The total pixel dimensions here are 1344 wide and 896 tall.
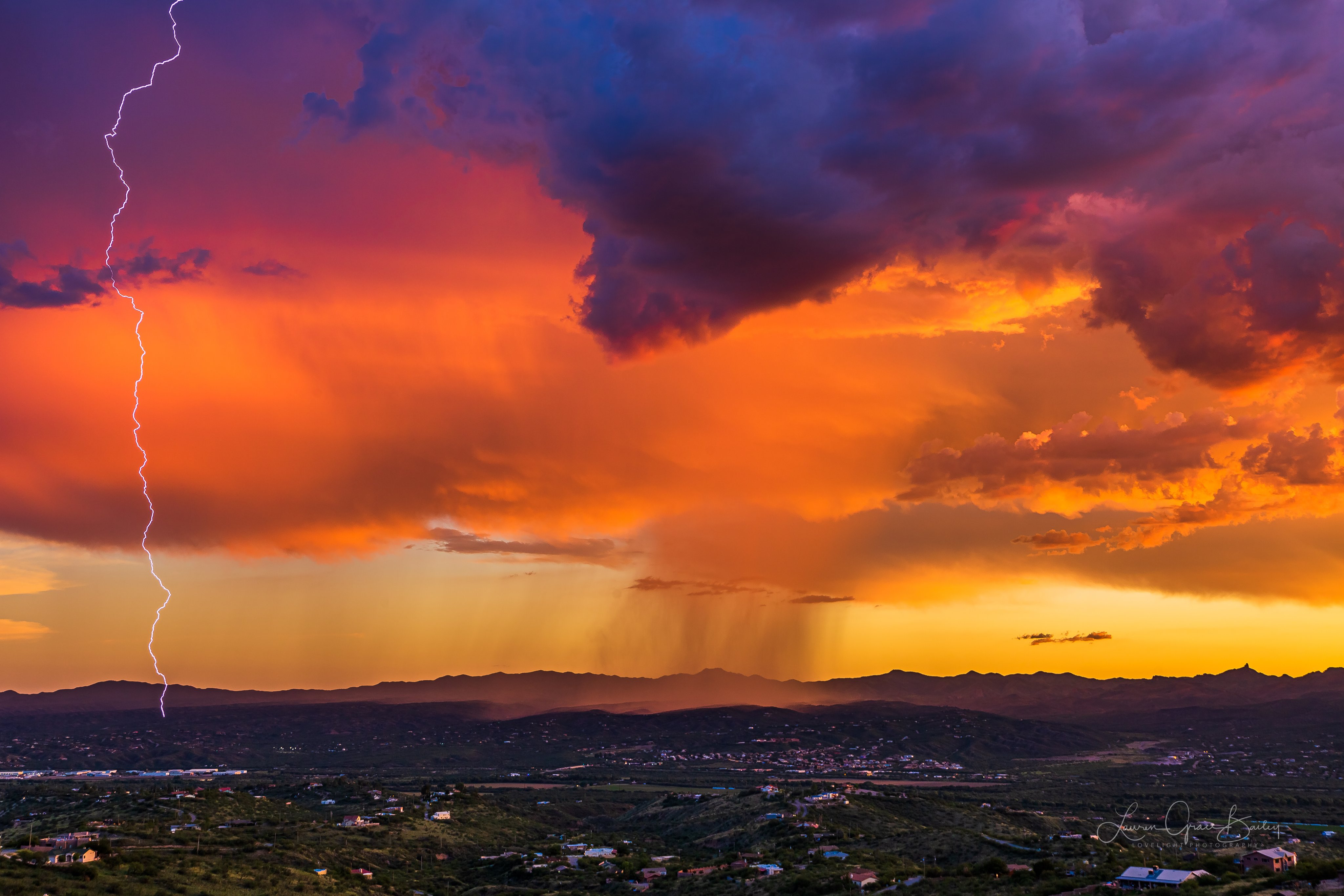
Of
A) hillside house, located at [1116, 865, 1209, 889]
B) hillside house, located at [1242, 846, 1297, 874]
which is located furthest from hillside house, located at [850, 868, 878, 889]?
hillside house, located at [1242, 846, 1297, 874]

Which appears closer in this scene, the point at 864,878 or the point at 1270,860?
the point at 1270,860

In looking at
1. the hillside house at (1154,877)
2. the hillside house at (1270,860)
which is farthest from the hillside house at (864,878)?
the hillside house at (1270,860)

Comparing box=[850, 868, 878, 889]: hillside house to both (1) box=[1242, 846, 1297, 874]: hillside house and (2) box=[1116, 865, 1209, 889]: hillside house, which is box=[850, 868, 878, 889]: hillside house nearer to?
(2) box=[1116, 865, 1209, 889]: hillside house

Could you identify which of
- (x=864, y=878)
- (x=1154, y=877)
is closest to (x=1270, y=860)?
(x=1154, y=877)

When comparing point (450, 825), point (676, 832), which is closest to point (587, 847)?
point (676, 832)

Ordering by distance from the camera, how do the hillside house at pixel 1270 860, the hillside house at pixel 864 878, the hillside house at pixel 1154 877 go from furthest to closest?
the hillside house at pixel 864 878, the hillside house at pixel 1270 860, the hillside house at pixel 1154 877

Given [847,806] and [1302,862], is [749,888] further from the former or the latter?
[847,806]

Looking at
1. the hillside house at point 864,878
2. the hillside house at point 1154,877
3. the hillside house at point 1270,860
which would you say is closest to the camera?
the hillside house at point 1154,877

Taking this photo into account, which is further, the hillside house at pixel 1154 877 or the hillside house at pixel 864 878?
the hillside house at pixel 864 878

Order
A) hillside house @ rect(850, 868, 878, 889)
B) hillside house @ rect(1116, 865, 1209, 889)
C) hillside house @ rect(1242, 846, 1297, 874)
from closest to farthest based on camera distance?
hillside house @ rect(1116, 865, 1209, 889) < hillside house @ rect(1242, 846, 1297, 874) < hillside house @ rect(850, 868, 878, 889)

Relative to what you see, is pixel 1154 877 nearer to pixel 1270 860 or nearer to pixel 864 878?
pixel 1270 860

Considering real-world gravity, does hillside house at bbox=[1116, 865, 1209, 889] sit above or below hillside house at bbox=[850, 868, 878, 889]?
above

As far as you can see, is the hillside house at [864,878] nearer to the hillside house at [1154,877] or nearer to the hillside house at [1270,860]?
the hillside house at [1154,877]
